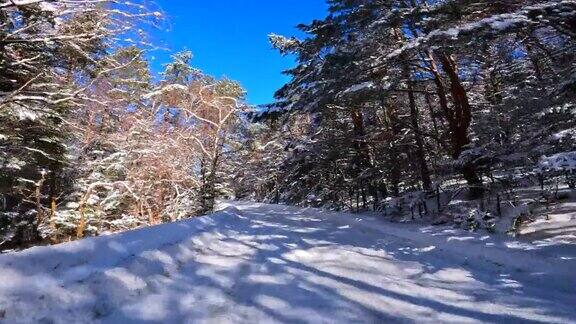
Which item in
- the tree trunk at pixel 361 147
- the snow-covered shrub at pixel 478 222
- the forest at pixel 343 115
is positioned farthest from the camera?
the tree trunk at pixel 361 147

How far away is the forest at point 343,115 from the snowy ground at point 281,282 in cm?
192

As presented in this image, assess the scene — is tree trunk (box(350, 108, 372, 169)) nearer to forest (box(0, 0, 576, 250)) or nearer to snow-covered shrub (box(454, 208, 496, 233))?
forest (box(0, 0, 576, 250))

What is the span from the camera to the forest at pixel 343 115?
7.95 m

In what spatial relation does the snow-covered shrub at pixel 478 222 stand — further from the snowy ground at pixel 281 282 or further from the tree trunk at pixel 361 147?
the tree trunk at pixel 361 147

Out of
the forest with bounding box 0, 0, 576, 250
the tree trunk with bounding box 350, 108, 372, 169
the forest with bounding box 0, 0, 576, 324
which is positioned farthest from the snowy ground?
the tree trunk with bounding box 350, 108, 372, 169

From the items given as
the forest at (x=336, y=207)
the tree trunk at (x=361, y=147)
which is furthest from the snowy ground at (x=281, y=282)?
the tree trunk at (x=361, y=147)

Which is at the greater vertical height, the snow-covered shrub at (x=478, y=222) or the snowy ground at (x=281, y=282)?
the snow-covered shrub at (x=478, y=222)

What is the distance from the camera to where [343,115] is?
22.9 m

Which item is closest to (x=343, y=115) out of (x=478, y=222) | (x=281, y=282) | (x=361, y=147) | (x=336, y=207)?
(x=361, y=147)

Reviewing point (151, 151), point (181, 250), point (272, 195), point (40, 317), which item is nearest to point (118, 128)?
point (151, 151)

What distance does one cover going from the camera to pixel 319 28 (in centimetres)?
1157

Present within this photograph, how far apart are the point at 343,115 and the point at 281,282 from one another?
62.1 ft

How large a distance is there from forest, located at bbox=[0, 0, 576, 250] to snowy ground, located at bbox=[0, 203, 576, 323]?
6.29ft

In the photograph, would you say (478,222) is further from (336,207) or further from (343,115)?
(343,115)
